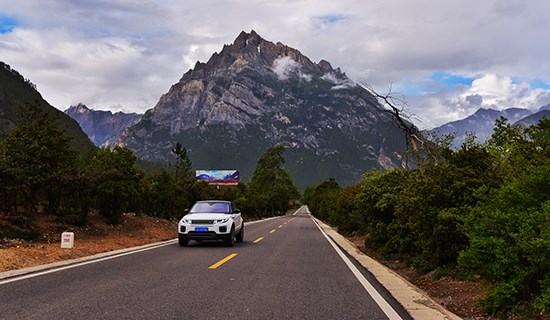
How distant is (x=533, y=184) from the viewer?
642 cm

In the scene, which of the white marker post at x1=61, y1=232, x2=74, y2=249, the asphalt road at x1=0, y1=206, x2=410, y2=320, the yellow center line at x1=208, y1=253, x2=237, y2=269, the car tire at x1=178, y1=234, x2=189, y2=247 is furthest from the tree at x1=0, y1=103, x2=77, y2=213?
the yellow center line at x1=208, y1=253, x2=237, y2=269

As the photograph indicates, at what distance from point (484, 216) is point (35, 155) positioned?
1676 cm

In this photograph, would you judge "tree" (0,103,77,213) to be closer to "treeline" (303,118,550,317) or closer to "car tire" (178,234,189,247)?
"car tire" (178,234,189,247)

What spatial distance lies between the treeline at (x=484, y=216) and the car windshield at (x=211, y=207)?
211 inches

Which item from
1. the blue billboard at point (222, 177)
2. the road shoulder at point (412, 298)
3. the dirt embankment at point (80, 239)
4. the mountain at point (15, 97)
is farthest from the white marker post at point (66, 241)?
the mountain at point (15, 97)

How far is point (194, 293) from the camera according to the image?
7.19m

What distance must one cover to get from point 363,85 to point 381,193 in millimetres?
4532

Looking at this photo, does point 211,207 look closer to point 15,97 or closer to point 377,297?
point 377,297

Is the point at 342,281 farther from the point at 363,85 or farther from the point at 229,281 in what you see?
the point at 363,85

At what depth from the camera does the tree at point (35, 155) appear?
17.3 meters

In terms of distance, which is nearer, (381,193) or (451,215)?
(451,215)

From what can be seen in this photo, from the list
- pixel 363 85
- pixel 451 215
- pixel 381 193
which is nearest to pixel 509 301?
pixel 451 215

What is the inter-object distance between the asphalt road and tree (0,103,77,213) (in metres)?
8.44

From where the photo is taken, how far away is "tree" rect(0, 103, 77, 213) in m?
17.3
